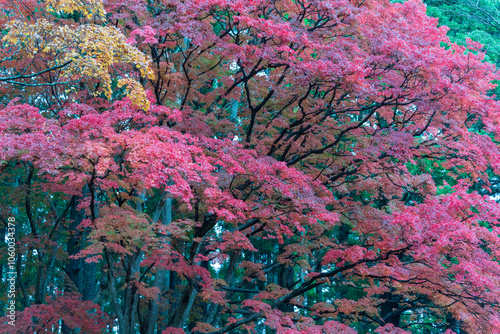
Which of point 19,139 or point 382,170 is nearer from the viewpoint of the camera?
point 19,139

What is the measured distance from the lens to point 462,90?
780 cm

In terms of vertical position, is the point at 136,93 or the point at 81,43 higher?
the point at 81,43

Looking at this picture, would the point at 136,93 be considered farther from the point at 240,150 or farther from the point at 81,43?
the point at 240,150

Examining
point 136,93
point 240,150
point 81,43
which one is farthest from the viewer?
point 240,150

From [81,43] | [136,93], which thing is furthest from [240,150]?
[81,43]

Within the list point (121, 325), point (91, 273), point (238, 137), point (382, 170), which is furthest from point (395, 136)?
point (91, 273)

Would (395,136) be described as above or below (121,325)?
above

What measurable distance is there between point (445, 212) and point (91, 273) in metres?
10.3

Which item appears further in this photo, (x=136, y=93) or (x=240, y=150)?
(x=240, y=150)

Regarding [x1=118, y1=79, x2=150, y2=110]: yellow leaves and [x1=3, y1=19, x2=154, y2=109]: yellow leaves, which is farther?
[x1=118, y1=79, x2=150, y2=110]: yellow leaves

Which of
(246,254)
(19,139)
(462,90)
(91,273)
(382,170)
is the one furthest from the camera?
(246,254)

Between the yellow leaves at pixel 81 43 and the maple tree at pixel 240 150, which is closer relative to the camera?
the yellow leaves at pixel 81 43

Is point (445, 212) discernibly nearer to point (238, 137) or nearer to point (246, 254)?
point (238, 137)

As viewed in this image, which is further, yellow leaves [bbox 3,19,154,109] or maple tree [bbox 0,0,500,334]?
maple tree [bbox 0,0,500,334]
